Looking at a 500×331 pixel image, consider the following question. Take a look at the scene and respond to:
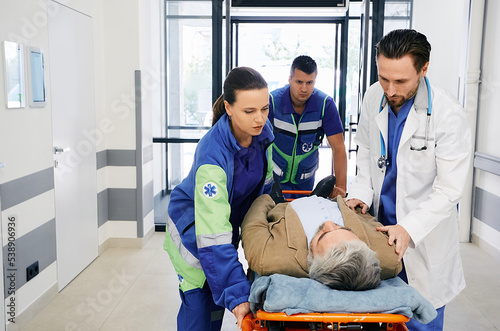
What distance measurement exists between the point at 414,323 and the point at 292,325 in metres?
0.65

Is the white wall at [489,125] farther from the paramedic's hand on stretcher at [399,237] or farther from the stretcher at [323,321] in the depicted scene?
the stretcher at [323,321]

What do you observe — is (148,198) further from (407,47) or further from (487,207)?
(407,47)

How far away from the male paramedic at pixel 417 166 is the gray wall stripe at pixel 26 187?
1.80 m

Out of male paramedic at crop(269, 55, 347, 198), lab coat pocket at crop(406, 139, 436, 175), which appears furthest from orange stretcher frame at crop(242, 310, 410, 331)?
male paramedic at crop(269, 55, 347, 198)

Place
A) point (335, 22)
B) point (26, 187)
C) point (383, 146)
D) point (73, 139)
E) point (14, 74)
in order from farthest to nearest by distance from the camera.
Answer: point (335, 22) → point (73, 139) → point (26, 187) → point (14, 74) → point (383, 146)

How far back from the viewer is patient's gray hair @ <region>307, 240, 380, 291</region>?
134 cm

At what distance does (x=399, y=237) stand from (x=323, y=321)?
0.47m

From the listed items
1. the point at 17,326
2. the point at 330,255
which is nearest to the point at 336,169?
the point at 330,255

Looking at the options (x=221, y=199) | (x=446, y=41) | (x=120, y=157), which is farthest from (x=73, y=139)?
(x=446, y=41)

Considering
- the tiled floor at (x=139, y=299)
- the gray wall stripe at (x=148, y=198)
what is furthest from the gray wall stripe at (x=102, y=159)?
the tiled floor at (x=139, y=299)

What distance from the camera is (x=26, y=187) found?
2771mm

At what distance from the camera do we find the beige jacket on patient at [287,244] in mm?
1462

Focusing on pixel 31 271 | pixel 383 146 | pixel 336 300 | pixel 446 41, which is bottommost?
pixel 31 271

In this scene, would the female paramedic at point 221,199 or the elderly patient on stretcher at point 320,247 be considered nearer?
the elderly patient on stretcher at point 320,247
